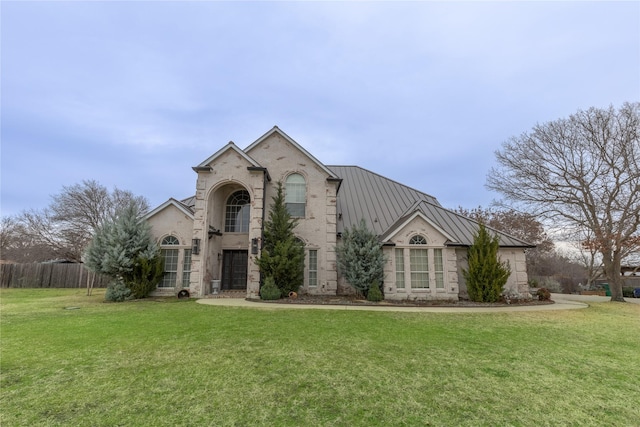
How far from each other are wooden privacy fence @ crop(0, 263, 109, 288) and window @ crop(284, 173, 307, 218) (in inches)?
683

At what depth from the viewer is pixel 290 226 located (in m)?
14.9

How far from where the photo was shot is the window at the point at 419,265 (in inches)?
566

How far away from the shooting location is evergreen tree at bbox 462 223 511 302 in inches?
535

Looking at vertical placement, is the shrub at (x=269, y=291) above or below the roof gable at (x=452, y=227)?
below

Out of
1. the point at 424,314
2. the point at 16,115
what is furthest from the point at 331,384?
the point at 16,115

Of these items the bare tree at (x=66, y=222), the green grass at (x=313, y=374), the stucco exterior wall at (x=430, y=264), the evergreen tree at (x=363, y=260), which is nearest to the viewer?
the green grass at (x=313, y=374)

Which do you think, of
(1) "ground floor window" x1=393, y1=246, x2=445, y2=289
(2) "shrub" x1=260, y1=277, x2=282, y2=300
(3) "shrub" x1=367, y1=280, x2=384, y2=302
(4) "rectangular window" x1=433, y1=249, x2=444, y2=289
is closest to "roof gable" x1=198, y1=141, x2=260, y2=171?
(2) "shrub" x1=260, y1=277, x2=282, y2=300

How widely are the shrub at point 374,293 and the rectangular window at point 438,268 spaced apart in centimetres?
307

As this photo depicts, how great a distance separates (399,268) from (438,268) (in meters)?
1.96

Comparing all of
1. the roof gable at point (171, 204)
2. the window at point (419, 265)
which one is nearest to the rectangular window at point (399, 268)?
the window at point (419, 265)

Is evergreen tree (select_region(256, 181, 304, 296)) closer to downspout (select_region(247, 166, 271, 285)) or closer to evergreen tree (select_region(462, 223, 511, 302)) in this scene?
downspout (select_region(247, 166, 271, 285))

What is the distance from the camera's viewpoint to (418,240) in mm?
14648

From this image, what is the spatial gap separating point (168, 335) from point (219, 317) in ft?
7.81

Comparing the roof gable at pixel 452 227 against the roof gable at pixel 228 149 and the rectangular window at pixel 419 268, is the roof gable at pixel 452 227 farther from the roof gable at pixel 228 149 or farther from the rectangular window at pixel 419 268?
the roof gable at pixel 228 149
